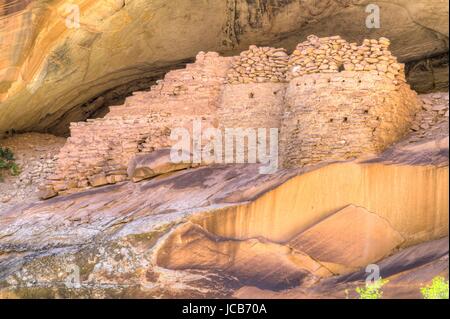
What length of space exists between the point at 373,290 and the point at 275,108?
413 cm

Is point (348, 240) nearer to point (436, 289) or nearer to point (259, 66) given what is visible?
point (436, 289)

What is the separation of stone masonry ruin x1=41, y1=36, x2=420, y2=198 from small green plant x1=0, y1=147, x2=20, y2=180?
1.72 meters

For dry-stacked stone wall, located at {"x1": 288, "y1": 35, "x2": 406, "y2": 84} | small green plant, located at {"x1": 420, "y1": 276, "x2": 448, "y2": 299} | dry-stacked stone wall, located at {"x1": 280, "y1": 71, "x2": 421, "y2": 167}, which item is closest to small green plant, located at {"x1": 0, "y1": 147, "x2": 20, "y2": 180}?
dry-stacked stone wall, located at {"x1": 280, "y1": 71, "x2": 421, "y2": 167}

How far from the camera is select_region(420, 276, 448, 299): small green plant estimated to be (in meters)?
12.4

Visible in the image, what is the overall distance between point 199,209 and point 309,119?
194 centimetres

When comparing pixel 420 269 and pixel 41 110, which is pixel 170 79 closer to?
pixel 41 110

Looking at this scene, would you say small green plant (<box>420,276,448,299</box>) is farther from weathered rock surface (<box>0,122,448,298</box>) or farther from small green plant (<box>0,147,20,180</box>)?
small green plant (<box>0,147,20,180</box>)

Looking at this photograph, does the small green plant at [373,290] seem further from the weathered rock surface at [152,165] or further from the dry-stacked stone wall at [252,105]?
the weathered rock surface at [152,165]

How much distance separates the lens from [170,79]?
55.1ft

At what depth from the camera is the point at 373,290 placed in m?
12.8

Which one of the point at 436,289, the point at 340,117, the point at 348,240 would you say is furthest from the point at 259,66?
the point at 436,289

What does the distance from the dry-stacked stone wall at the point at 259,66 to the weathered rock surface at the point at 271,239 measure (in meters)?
1.97
